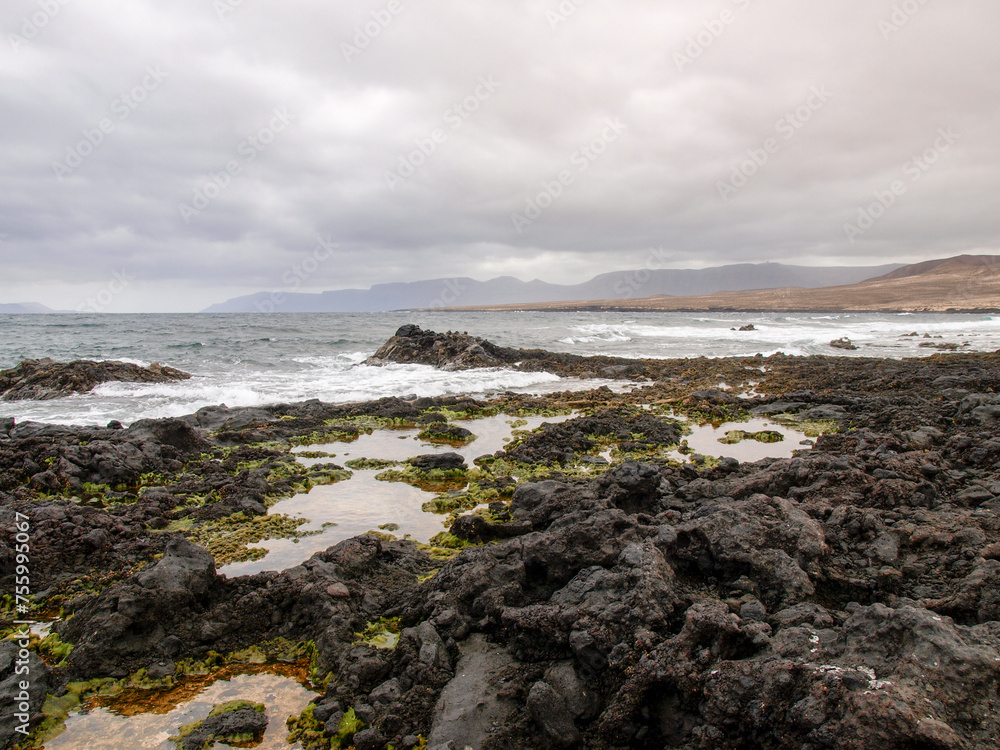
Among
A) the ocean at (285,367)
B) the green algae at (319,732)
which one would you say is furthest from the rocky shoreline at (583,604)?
the ocean at (285,367)

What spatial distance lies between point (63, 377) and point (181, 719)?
23.5m

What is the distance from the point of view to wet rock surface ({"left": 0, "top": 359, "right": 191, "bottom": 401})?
2048 cm

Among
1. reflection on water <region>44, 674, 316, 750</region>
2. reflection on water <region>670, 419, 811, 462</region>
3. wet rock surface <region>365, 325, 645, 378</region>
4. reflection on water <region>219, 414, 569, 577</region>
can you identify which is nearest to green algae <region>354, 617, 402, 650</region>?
reflection on water <region>44, 674, 316, 750</region>

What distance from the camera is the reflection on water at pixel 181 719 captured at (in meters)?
3.99

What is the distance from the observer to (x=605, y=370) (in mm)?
27266

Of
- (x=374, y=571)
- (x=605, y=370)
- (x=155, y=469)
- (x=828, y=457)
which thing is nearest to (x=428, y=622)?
(x=374, y=571)

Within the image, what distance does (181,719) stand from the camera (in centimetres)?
423

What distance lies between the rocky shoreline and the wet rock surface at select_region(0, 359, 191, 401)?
13.9 metres

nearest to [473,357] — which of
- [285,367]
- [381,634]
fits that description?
[285,367]

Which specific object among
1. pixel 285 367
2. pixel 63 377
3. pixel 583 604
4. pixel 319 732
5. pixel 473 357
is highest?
pixel 63 377

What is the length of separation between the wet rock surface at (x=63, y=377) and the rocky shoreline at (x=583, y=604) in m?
13.9

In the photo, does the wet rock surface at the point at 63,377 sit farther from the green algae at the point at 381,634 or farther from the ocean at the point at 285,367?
the green algae at the point at 381,634

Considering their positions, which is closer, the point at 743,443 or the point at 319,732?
the point at 319,732

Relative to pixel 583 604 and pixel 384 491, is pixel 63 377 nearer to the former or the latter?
pixel 384 491
